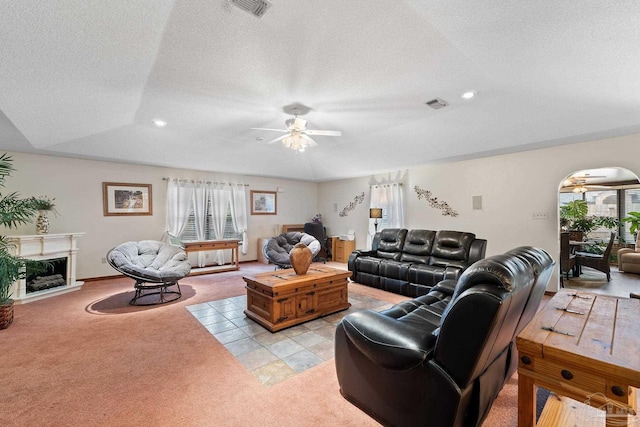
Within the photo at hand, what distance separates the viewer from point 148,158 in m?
5.43

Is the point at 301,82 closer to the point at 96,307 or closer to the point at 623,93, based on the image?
the point at 623,93

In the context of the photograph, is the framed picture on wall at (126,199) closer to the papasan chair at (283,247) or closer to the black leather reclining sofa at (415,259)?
the papasan chair at (283,247)

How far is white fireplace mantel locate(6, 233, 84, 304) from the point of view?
3998 mm

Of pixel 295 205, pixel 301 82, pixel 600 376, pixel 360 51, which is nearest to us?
pixel 600 376

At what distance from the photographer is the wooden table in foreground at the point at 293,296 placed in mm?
3027

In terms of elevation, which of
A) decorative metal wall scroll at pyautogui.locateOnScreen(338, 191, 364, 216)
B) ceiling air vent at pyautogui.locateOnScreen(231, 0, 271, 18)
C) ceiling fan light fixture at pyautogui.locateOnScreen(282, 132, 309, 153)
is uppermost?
ceiling air vent at pyautogui.locateOnScreen(231, 0, 271, 18)

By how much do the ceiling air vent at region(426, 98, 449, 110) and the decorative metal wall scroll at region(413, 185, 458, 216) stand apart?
8.50 ft

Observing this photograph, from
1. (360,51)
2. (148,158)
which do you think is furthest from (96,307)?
(360,51)

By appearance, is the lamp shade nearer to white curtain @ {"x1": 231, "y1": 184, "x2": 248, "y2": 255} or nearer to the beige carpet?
white curtain @ {"x1": 231, "y1": 184, "x2": 248, "y2": 255}

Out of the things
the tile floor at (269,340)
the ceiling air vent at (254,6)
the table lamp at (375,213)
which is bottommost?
the tile floor at (269,340)

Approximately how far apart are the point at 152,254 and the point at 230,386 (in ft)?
11.4

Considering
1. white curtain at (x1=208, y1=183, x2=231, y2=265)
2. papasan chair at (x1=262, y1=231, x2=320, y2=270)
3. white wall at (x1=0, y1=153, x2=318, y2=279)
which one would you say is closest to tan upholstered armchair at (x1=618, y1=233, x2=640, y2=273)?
papasan chair at (x1=262, y1=231, x2=320, y2=270)

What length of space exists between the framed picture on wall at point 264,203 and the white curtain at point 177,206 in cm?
164

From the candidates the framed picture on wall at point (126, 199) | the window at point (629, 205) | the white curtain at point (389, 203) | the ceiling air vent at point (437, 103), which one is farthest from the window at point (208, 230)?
the window at point (629, 205)
